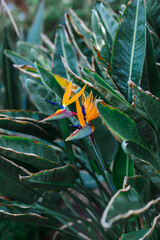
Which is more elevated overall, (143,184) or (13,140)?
(13,140)

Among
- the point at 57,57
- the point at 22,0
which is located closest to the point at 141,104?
the point at 57,57

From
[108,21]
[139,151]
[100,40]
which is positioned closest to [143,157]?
[139,151]

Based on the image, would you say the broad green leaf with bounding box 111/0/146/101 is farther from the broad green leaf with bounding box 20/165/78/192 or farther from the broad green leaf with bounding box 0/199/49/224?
the broad green leaf with bounding box 0/199/49/224

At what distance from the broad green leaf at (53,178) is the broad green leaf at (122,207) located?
0.50ft

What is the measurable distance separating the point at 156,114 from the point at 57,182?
0.24 m

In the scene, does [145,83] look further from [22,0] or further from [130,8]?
[22,0]

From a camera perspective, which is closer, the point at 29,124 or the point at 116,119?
the point at 116,119

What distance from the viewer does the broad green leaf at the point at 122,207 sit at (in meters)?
0.34

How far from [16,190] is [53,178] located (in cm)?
15

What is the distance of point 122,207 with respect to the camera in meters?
0.38

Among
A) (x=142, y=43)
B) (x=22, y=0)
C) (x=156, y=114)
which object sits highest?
(x=22, y=0)

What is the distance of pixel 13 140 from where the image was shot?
515 millimetres

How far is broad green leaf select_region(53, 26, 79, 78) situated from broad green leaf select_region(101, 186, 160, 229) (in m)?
0.44

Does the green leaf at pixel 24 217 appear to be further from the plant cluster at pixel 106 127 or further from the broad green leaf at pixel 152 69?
the broad green leaf at pixel 152 69
